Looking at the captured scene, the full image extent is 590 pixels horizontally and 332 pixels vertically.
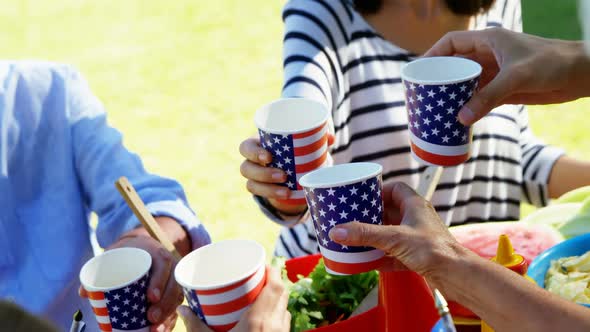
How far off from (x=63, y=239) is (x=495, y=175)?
139 centimetres

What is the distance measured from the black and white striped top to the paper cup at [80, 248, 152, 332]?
2.60ft

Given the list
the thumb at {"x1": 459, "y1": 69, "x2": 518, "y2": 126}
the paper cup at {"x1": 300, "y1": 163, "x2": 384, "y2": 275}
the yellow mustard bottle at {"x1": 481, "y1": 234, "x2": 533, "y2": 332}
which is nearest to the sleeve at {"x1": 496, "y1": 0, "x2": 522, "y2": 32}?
the thumb at {"x1": 459, "y1": 69, "x2": 518, "y2": 126}

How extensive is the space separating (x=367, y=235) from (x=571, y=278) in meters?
0.54

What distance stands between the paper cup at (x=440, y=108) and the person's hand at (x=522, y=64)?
5 centimetres

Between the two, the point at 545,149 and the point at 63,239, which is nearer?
the point at 63,239

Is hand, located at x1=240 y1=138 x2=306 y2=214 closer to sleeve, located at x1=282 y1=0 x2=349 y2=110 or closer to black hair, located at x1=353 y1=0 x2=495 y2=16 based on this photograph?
sleeve, located at x1=282 y1=0 x2=349 y2=110

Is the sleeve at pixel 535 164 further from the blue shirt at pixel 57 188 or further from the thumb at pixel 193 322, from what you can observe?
the thumb at pixel 193 322

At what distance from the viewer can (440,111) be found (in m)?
1.52

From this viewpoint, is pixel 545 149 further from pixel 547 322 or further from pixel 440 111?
pixel 547 322

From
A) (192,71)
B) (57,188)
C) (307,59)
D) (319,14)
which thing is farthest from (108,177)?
(192,71)

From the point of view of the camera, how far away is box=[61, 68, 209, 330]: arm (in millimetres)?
1990

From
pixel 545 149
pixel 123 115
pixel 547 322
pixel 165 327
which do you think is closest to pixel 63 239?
pixel 165 327

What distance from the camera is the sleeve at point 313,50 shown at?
2.12m

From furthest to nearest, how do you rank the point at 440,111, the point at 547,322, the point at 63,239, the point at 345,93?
the point at 345,93, the point at 63,239, the point at 440,111, the point at 547,322
